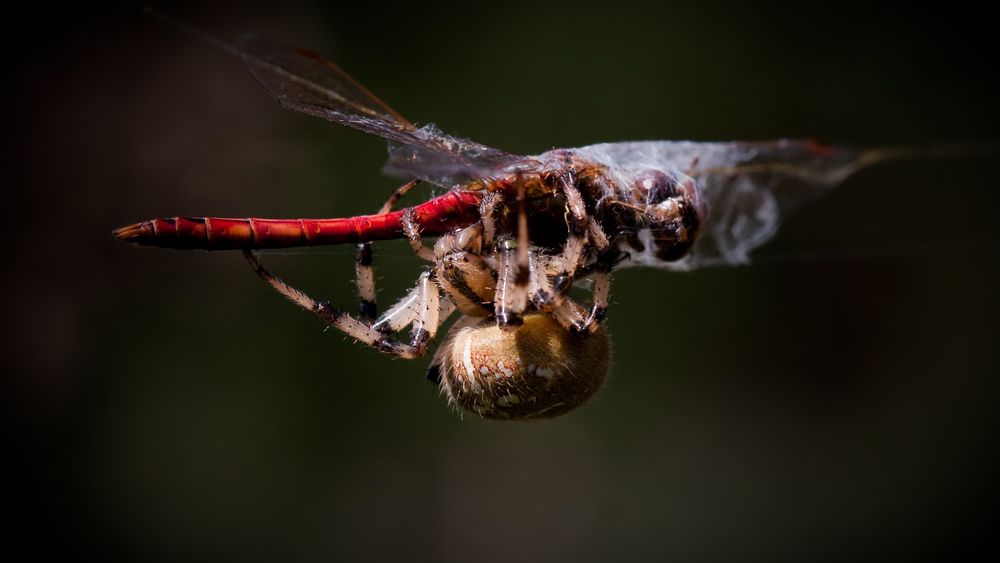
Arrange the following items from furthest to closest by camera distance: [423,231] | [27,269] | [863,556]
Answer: [863,556] → [27,269] → [423,231]

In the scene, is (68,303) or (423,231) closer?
(423,231)

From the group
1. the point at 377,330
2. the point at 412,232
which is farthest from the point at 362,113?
the point at 377,330

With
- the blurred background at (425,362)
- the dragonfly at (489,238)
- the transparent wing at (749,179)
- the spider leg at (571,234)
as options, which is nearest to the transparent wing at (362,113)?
the dragonfly at (489,238)

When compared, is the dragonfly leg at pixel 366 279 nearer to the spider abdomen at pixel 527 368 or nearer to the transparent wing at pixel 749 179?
the spider abdomen at pixel 527 368

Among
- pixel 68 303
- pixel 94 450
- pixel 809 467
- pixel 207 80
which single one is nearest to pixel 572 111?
pixel 207 80

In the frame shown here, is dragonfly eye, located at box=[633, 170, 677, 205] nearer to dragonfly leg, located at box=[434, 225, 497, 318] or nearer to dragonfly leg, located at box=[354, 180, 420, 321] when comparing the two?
dragonfly leg, located at box=[434, 225, 497, 318]

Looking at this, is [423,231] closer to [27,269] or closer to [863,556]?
[27,269]

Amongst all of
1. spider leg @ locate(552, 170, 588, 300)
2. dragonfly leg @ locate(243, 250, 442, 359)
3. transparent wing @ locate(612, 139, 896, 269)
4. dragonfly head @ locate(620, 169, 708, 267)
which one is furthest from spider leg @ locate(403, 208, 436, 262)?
transparent wing @ locate(612, 139, 896, 269)
